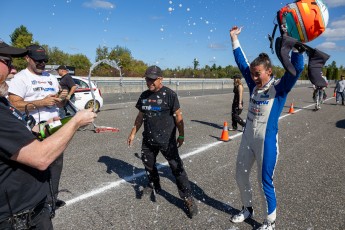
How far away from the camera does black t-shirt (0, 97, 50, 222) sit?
173 cm

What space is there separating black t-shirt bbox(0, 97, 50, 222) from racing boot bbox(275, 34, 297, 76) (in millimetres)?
2395

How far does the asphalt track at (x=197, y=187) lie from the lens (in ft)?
12.0

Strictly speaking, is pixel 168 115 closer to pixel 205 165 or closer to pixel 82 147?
pixel 205 165

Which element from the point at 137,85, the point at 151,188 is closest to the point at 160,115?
the point at 151,188

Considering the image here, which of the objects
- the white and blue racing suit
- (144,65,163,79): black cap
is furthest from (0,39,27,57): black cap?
the white and blue racing suit

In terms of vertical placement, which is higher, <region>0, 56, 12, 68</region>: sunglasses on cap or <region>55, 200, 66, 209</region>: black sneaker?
<region>0, 56, 12, 68</region>: sunglasses on cap

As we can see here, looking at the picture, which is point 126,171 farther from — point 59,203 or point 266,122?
point 266,122

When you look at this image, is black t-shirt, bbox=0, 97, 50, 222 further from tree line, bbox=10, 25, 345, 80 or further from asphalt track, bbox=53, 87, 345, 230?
tree line, bbox=10, 25, 345, 80

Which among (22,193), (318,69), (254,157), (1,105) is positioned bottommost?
(254,157)

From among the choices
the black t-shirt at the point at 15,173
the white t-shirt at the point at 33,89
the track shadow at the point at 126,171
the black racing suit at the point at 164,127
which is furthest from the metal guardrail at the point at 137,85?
the black t-shirt at the point at 15,173

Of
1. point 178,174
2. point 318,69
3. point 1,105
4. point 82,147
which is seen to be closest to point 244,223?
point 178,174

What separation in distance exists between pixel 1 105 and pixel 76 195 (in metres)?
2.85

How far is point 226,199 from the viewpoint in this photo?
14.1 ft

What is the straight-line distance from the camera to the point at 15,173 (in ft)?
6.15
